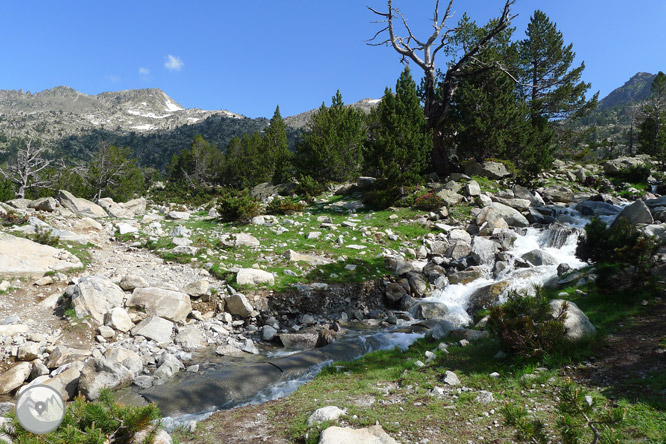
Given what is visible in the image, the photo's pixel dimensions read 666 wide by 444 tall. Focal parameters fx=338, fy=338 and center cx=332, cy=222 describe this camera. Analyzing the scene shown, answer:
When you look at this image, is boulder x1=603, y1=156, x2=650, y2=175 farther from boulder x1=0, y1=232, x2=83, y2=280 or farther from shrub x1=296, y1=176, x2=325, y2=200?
boulder x1=0, y1=232, x2=83, y2=280

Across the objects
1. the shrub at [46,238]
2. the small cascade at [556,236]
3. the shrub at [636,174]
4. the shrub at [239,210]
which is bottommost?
the small cascade at [556,236]

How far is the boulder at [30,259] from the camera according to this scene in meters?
11.0

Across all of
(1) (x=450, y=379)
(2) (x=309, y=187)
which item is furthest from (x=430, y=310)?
(2) (x=309, y=187)

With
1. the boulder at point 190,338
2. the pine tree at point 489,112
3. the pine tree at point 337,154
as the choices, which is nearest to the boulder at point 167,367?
the boulder at point 190,338

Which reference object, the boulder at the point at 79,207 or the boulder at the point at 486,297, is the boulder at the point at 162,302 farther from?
the boulder at the point at 79,207

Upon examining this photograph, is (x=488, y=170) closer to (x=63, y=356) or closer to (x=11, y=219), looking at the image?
(x=63, y=356)

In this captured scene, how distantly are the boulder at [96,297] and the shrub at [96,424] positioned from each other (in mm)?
7207

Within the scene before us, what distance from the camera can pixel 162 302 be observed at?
1102 centimetres

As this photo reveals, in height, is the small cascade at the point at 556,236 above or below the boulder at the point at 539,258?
above

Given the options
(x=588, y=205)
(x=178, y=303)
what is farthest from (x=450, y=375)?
(x=588, y=205)

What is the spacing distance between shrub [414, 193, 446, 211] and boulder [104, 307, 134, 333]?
62.1 ft

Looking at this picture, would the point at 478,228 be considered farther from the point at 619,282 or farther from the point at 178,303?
the point at 178,303

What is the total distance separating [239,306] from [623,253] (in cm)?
1195

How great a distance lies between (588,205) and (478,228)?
864 centimetres
